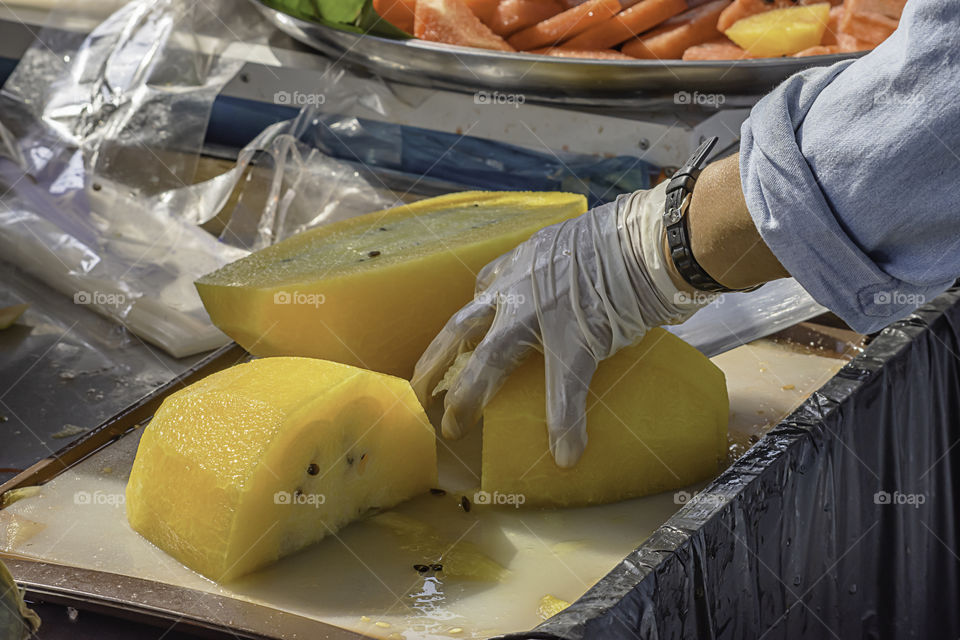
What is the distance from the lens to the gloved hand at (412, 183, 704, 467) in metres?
1.16

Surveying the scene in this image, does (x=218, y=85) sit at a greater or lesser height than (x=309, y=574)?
greater

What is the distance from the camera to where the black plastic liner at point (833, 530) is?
85 cm

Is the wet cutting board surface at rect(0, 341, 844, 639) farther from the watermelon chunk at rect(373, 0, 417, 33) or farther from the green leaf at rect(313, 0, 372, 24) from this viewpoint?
the watermelon chunk at rect(373, 0, 417, 33)

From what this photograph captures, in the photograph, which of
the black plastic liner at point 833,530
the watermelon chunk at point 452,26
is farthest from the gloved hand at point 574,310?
the watermelon chunk at point 452,26

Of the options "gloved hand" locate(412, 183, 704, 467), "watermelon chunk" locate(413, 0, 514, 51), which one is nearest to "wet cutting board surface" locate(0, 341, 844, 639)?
"gloved hand" locate(412, 183, 704, 467)

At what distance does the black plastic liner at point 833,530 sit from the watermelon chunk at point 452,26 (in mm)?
1316

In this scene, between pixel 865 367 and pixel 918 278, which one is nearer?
pixel 918 278

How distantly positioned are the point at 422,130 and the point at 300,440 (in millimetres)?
1313

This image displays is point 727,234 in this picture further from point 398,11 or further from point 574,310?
point 398,11

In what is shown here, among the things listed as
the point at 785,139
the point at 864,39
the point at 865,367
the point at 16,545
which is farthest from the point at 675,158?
the point at 16,545

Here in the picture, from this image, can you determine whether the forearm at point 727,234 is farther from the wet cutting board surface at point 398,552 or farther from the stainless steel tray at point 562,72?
the stainless steel tray at point 562,72

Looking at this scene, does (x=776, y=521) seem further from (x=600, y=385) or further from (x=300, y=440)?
(x=300, y=440)

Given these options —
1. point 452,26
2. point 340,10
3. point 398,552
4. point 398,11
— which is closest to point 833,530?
point 398,552

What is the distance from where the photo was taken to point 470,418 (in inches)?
48.9
